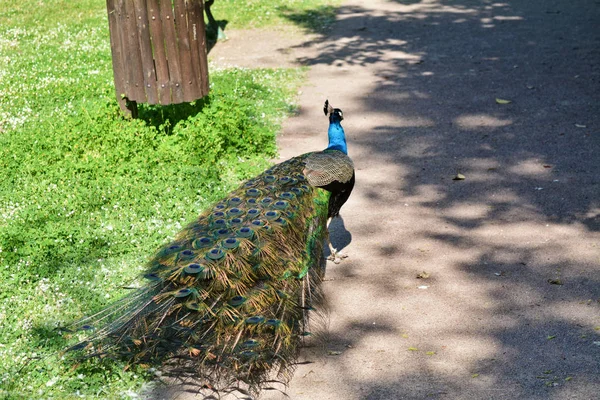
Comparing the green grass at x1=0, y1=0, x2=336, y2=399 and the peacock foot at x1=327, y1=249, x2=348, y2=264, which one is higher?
the green grass at x1=0, y1=0, x2=336, y2=399

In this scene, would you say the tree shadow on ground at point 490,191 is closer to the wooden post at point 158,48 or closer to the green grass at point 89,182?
the green grass at point 89,182

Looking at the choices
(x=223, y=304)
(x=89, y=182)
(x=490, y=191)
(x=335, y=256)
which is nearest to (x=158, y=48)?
(x=89, y=182)

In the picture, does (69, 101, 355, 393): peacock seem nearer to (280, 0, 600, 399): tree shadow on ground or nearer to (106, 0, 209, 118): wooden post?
(280, 0, 600, 399): tree shadow on ground

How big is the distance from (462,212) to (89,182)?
3.76 metres

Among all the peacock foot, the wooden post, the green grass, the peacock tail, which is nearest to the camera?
the peacock tail

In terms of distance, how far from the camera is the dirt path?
4.82 meters

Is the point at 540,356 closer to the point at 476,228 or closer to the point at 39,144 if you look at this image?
the point at 476,228

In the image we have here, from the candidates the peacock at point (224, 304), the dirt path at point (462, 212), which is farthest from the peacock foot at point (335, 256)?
the peacock at point (224, 304)

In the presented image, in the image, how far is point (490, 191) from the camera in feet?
24.4

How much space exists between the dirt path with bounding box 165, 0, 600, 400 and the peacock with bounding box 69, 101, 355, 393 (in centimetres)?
46

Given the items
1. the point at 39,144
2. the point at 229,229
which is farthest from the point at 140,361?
the point at 39,144

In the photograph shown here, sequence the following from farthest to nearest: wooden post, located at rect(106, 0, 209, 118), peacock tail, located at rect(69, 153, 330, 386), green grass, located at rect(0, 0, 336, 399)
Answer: wooden post, located at rect(106, 0, 209, 118), green grass, located at rect(0, 0, 336, 399), peacock tail, located at rect(69, 153, 330, 386)

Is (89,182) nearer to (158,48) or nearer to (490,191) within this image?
(158,48)

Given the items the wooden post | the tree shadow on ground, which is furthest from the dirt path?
the wooden post
